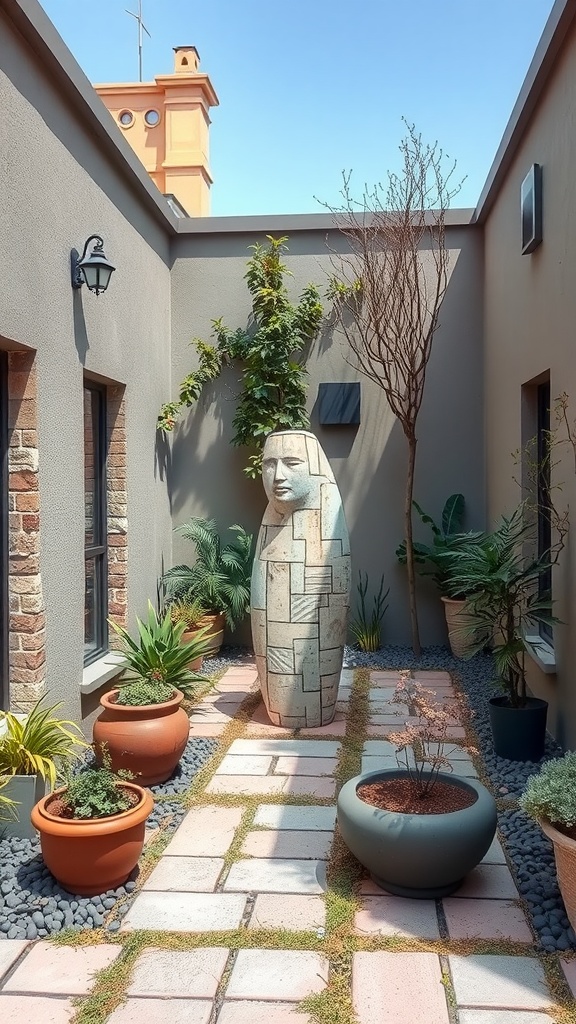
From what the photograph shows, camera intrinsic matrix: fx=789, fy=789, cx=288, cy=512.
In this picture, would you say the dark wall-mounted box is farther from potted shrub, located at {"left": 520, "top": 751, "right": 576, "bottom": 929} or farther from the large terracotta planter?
the large terracotta planter

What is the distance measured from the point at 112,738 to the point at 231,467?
12.6 feet

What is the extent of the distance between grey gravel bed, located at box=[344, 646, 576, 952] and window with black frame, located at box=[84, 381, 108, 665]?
2.34 metres

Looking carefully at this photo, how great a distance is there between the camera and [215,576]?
268 inches

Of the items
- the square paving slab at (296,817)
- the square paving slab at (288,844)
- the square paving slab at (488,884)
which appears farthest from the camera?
the square paving slab at (296,817)

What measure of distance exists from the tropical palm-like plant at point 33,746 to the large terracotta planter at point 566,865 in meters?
2.05

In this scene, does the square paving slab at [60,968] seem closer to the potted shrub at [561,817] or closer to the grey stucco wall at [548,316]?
the potted shrub at [561,817]

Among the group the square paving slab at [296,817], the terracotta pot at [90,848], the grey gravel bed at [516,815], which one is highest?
the terracotta pot at [90,848]

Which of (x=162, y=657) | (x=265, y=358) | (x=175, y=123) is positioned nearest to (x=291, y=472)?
(x=162, y=657)

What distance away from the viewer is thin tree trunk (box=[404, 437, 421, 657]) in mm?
6891

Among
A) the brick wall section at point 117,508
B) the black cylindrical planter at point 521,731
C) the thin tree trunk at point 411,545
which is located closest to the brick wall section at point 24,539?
the brick wall section at point 117,508

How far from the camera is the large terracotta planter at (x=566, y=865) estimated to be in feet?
8.55

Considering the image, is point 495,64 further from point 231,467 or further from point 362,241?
point 231,467

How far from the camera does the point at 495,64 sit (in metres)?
6.60

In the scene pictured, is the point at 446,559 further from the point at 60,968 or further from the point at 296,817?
the point at 60,968
